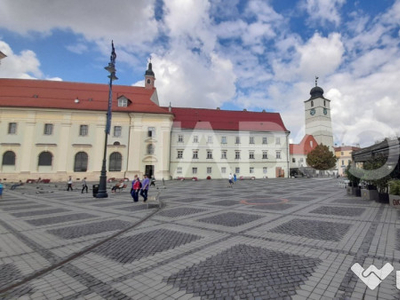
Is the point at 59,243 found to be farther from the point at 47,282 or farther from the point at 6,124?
the point at 6,124

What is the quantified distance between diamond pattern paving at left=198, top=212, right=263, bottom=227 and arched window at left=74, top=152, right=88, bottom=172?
3381cm

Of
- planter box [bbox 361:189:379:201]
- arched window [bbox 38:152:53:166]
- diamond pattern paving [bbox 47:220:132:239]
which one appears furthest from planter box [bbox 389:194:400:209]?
arched window [bbox 38:152:53:166]

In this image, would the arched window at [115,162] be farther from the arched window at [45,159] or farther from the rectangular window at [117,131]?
the arched window at [45,159]

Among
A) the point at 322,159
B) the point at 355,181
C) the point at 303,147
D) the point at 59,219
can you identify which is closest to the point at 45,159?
the point at 59,219

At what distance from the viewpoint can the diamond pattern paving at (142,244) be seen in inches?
193

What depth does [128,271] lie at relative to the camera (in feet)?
13.5

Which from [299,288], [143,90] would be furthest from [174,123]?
[299,288]

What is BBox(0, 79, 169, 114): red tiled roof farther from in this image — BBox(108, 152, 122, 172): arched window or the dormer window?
BBox(108, 152, 122, 172): arched window

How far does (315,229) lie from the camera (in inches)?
271

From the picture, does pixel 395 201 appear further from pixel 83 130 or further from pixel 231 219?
pixel 83 130

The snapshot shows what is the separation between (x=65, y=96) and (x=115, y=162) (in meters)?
16.3

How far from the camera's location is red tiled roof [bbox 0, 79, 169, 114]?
36897 millimetres

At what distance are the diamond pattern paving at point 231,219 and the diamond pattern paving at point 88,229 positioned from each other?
3098 mm

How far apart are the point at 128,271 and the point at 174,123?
3962 cm
